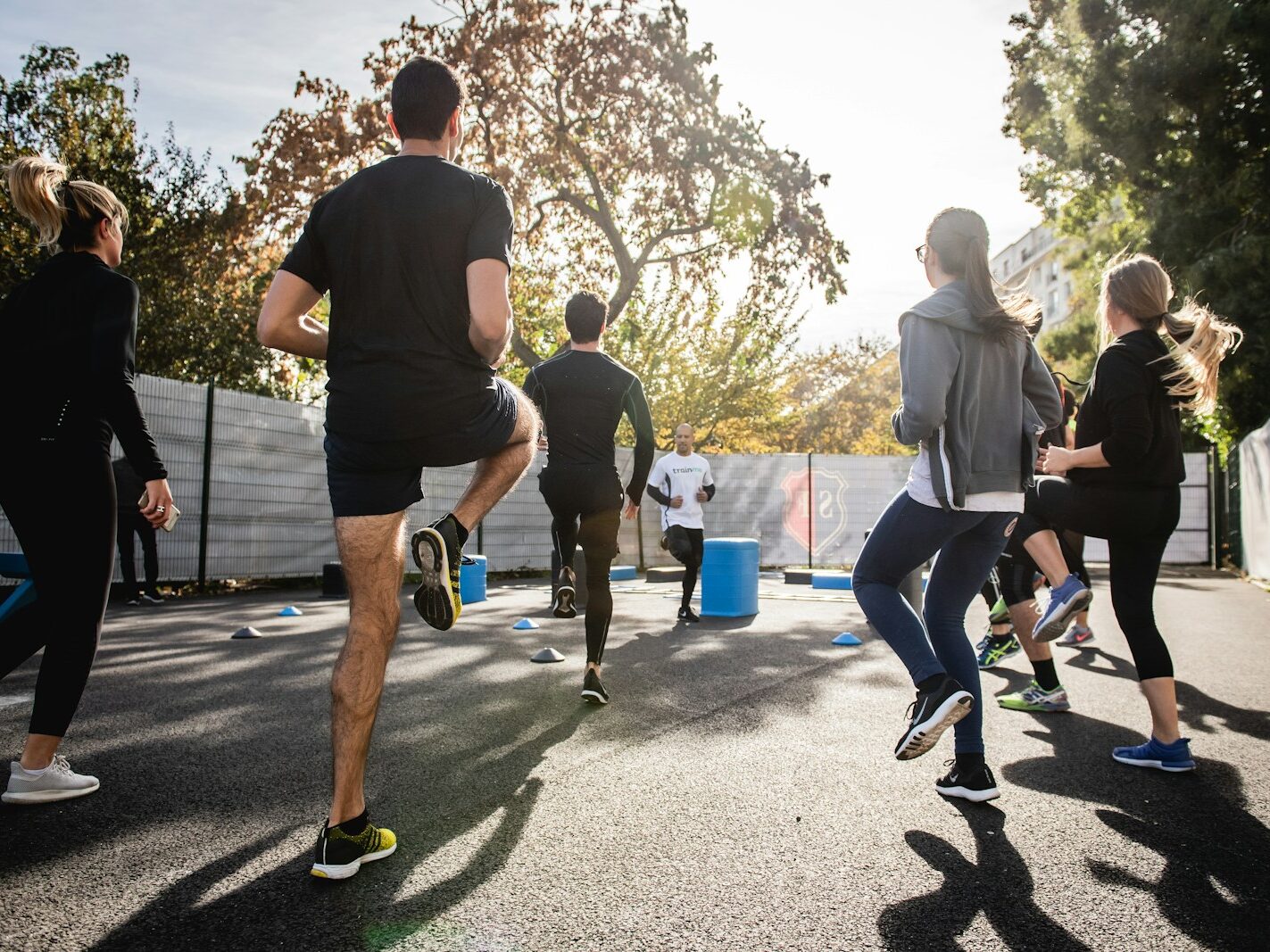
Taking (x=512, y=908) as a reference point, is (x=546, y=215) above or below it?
above

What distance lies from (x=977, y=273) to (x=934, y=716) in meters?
1.46

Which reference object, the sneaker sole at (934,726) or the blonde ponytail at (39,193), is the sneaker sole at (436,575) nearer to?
the sneaker sole at (934,726)

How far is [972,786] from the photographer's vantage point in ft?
10.3

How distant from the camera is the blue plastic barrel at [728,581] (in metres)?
9.05

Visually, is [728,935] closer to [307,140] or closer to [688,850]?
[688,850]

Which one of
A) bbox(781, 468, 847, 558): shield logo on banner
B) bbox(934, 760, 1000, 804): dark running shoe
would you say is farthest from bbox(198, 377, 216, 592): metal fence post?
bbox(781, 468, 847, 558): shield logo on banner

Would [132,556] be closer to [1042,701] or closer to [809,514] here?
[1042,701]

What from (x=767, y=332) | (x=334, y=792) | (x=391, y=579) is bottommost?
(x=334, y=792)

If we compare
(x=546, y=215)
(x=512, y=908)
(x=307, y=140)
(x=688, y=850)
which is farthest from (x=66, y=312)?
(x=546, y=215)

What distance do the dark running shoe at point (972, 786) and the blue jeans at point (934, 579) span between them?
0.08 m

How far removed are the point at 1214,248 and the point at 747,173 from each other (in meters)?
9.32

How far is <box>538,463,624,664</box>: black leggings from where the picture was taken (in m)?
4.75

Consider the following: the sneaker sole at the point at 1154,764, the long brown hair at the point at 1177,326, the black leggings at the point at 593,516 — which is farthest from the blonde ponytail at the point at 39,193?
the sneaker sole at the point at 1154,764

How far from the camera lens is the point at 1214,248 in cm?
1803
